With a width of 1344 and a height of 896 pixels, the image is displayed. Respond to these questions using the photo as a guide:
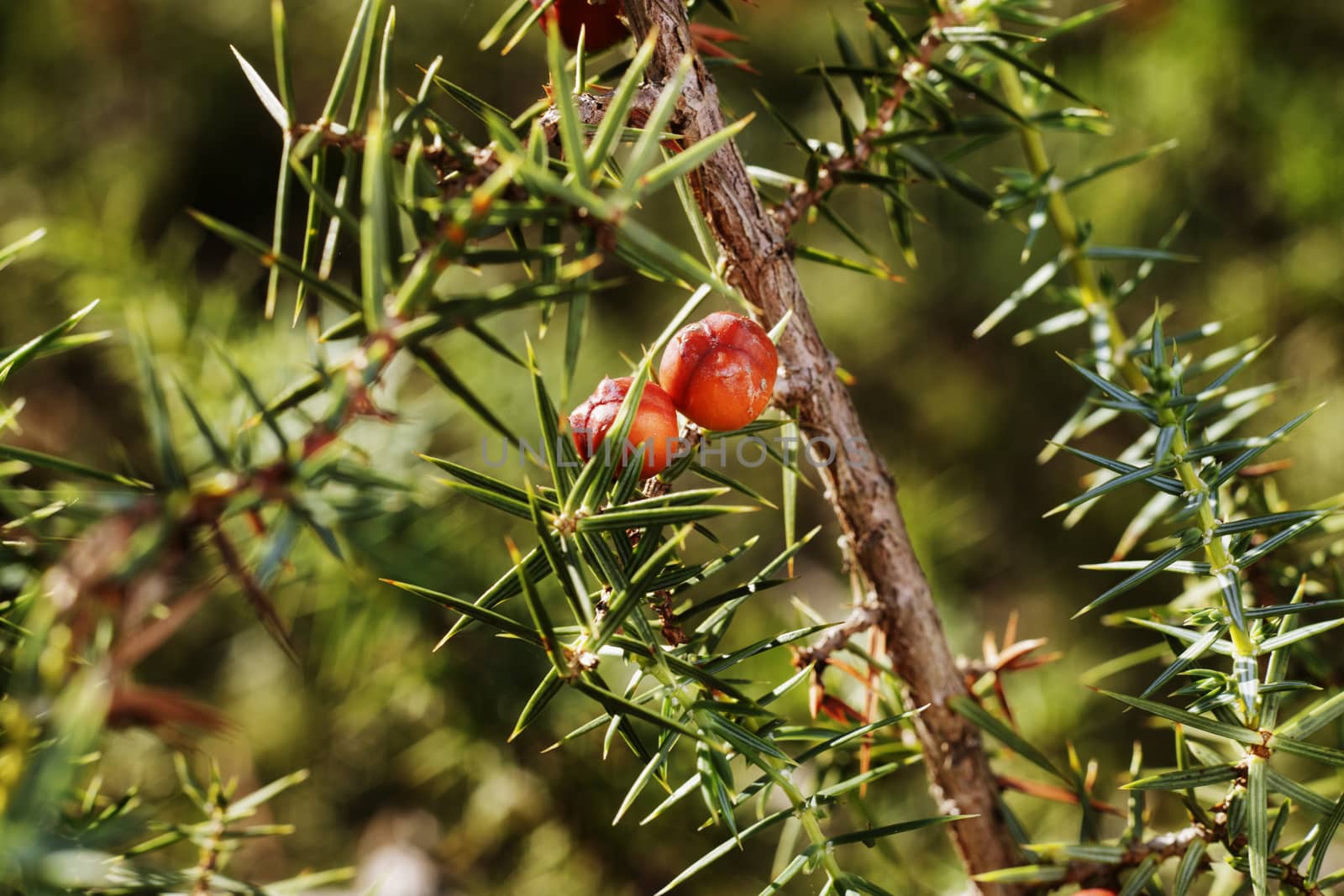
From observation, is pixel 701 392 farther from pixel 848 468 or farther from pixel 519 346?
pixel 519 346

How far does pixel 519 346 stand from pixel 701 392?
0.67 m

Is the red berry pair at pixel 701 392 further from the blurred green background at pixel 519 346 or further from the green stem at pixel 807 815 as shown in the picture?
the blurred green background at pixel 519 346

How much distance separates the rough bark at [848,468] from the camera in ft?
0.96

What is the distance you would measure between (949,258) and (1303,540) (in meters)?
0.66

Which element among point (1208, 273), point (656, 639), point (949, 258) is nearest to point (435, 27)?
point (949, 258)

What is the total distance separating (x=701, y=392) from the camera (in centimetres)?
27

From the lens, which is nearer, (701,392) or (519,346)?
(701,392)

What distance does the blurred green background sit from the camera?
25.1 inches

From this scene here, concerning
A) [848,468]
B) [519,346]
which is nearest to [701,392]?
[848,468]

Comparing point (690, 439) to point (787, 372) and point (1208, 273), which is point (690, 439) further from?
point (1208, 273)

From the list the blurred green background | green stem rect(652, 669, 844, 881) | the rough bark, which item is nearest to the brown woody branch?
the rough bark

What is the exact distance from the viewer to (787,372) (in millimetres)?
316

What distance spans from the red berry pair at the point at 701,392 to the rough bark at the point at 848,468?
0.04 m

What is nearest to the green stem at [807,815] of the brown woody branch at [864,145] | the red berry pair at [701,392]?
the red berry pair at [701,392]
